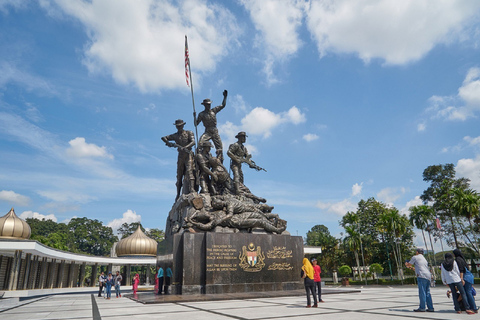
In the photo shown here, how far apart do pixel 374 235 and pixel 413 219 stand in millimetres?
6357

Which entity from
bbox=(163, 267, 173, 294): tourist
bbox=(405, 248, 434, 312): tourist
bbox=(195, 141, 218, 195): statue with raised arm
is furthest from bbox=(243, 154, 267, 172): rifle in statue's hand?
bbox=(405, 248, 434, 312): tourist

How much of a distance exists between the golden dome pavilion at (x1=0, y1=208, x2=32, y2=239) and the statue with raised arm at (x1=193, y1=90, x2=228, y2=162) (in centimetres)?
1789

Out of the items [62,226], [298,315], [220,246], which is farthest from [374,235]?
[62,226]

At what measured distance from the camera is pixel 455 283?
6414 mm

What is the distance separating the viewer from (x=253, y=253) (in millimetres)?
12539

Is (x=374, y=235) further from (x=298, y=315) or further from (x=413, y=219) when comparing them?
(x=298, y=315)

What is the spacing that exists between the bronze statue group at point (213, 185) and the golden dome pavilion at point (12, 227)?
15.9m

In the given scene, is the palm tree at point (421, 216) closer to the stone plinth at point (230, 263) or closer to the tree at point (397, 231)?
the tree at point (397, 231)

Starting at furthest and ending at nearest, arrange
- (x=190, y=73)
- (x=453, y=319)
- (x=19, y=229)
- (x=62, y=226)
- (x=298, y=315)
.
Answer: (x=62, y=226)
(x=19, y=229)
(x=190, y=73)
(x=298, y=315)
(x=453, y=319)

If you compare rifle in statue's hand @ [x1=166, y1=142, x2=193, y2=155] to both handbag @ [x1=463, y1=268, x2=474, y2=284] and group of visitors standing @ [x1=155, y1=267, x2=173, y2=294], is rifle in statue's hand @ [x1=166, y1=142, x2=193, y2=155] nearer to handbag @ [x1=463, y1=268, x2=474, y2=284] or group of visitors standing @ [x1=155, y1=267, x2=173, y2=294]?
group of visitors standing @ [x1=155, y1=267, x2=173, y2=294]

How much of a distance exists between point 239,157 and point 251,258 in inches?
215

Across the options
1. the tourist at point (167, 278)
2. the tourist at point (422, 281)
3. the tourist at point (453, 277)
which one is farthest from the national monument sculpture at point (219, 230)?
the tourist at point (453, 277)

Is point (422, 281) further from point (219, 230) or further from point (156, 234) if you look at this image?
point (156, 234)

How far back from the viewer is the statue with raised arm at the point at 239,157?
15818 millimetres
